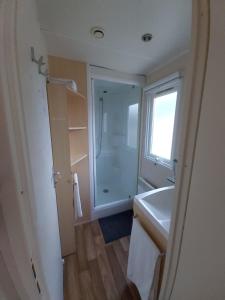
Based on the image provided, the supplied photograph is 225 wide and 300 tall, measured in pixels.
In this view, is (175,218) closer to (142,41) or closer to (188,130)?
(188,130)

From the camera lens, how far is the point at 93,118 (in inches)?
70.4

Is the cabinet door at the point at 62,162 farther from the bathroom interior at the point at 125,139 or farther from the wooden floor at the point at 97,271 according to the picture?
the wooden floor at the point at 97,271

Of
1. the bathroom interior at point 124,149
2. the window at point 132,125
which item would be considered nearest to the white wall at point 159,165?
the bathroom interior at point 124,149

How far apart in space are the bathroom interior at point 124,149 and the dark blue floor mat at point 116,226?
15mm

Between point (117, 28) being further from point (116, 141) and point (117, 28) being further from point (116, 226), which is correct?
point (116, 226)

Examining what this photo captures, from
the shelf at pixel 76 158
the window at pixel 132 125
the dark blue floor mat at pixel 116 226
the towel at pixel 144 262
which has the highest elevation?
the window at pixel 132 125

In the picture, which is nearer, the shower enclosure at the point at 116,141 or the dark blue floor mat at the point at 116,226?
the dark blue floor mat at the point at 116,226

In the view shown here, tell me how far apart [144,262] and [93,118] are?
161 centimetres

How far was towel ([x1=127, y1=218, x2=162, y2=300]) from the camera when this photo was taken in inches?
33.4

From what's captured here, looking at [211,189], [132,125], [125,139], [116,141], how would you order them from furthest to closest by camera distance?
1. [116,141]
2. [125,139]
3. [132,125]
4. [211,189]

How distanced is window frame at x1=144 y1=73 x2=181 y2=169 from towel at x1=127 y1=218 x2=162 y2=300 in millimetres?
878

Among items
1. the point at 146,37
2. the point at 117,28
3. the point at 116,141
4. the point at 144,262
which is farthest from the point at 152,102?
the point at 144,262

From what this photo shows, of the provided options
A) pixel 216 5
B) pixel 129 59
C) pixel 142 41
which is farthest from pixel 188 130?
pixel 129 59

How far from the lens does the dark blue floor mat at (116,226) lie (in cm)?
177
